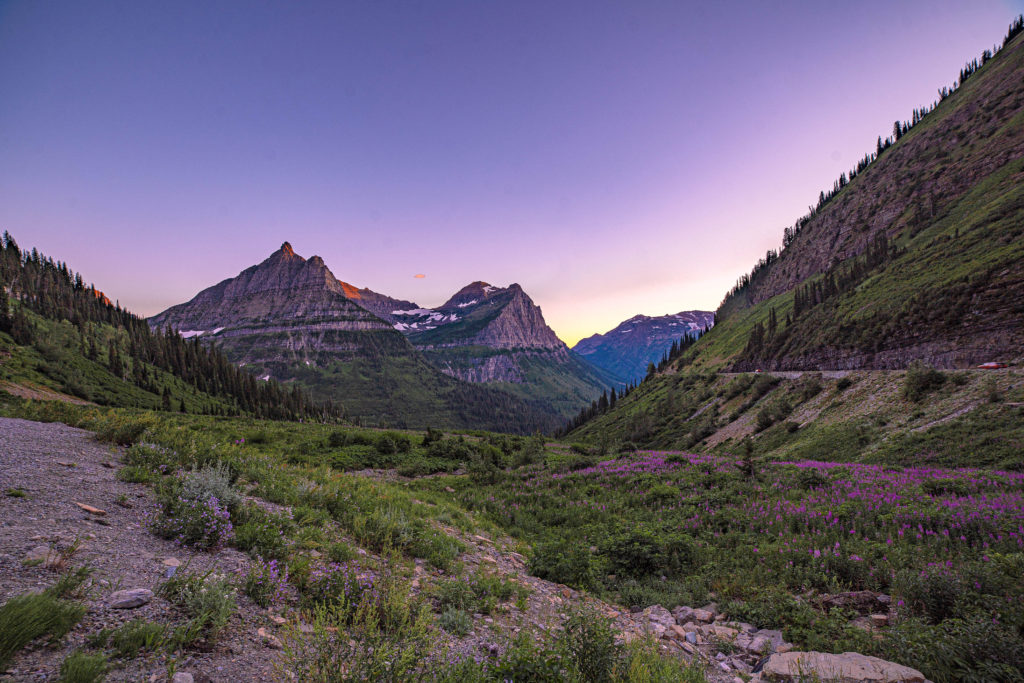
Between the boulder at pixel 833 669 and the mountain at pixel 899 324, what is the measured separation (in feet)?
66.6

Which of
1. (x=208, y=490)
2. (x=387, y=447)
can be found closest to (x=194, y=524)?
(x=208, y=490)

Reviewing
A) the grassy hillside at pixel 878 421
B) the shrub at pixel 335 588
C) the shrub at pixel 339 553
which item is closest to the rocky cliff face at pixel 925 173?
the grassy hillside at pixel 878 421

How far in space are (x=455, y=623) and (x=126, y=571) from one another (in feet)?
14.0

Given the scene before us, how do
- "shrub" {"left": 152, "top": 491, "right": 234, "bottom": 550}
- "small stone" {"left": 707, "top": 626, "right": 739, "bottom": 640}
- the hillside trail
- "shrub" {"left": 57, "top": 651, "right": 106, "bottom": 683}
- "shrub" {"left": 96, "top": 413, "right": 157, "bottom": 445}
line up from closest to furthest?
"shrub" {"left": 57, "top": 651, "right": 106, "bottom": 683} → the hillside trail → "shrub" {"left": 152, "top": 491, "right": 234, "bottom": 550} → "small stone" {"left": 707, "top": 626, "right": 739, "bottom": 640} → "shrub" {"left": 96, "top": 413, "right": 157, "bottom": 445}

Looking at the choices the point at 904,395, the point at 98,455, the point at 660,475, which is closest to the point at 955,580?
the point at 660,475

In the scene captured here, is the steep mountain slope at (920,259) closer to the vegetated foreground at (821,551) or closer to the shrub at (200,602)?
the vegetated foreground at (821,551)

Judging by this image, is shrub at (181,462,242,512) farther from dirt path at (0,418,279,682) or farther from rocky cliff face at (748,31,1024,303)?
rocky cliff face at (748,31,1024,303)

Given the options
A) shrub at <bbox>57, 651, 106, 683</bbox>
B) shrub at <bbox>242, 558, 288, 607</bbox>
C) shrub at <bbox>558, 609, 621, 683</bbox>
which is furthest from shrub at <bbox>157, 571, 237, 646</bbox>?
shrub at <bbox>558, 609, 621, 683</bbox>

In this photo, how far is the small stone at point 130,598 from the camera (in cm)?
402

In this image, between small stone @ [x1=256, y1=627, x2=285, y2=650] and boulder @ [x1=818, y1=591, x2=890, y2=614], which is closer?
small stone @ [x1=256, y1=627, x2=285, y2=650]

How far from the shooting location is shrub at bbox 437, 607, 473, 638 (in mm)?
5527

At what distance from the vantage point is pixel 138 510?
6410 mm

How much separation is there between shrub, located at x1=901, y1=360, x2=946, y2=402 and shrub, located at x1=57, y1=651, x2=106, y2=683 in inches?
1562

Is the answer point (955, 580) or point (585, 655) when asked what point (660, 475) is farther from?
point (585, 655)
